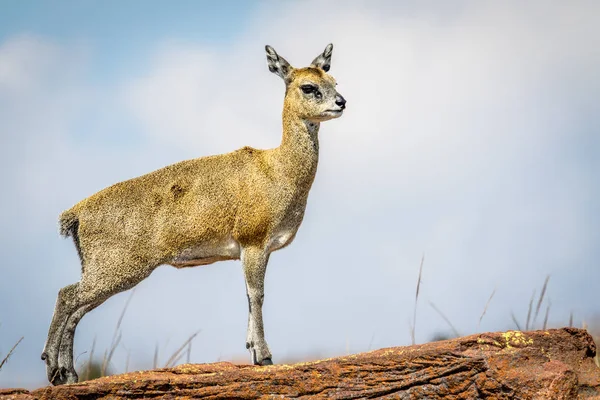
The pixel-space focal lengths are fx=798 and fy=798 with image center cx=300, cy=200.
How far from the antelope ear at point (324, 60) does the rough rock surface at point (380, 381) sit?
523cm

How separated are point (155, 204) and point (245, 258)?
1.53m

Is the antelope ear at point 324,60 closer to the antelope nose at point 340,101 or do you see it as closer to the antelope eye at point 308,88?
the antelope eye at point 308,88

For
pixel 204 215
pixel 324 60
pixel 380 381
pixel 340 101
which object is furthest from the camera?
pixel 324 60

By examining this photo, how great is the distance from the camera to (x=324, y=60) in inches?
466

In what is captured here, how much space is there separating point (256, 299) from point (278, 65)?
11.0 ft

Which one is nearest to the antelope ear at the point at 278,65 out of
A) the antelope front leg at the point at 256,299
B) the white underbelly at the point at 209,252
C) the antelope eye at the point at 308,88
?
the antelope eye at the point at 308,88

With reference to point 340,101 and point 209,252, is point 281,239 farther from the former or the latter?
point 340,101

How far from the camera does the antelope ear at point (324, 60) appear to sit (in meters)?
11.8

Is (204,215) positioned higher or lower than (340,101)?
lower

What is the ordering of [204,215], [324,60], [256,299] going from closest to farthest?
[256,299] → [204,215] → [324,60]

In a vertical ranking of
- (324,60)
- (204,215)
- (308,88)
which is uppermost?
(324,60)

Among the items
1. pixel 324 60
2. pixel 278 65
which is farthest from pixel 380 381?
pixel 324 60

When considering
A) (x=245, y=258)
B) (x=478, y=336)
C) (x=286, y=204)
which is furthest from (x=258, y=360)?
(x=478, y=336)

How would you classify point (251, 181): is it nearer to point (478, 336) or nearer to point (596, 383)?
point (478, 336)
